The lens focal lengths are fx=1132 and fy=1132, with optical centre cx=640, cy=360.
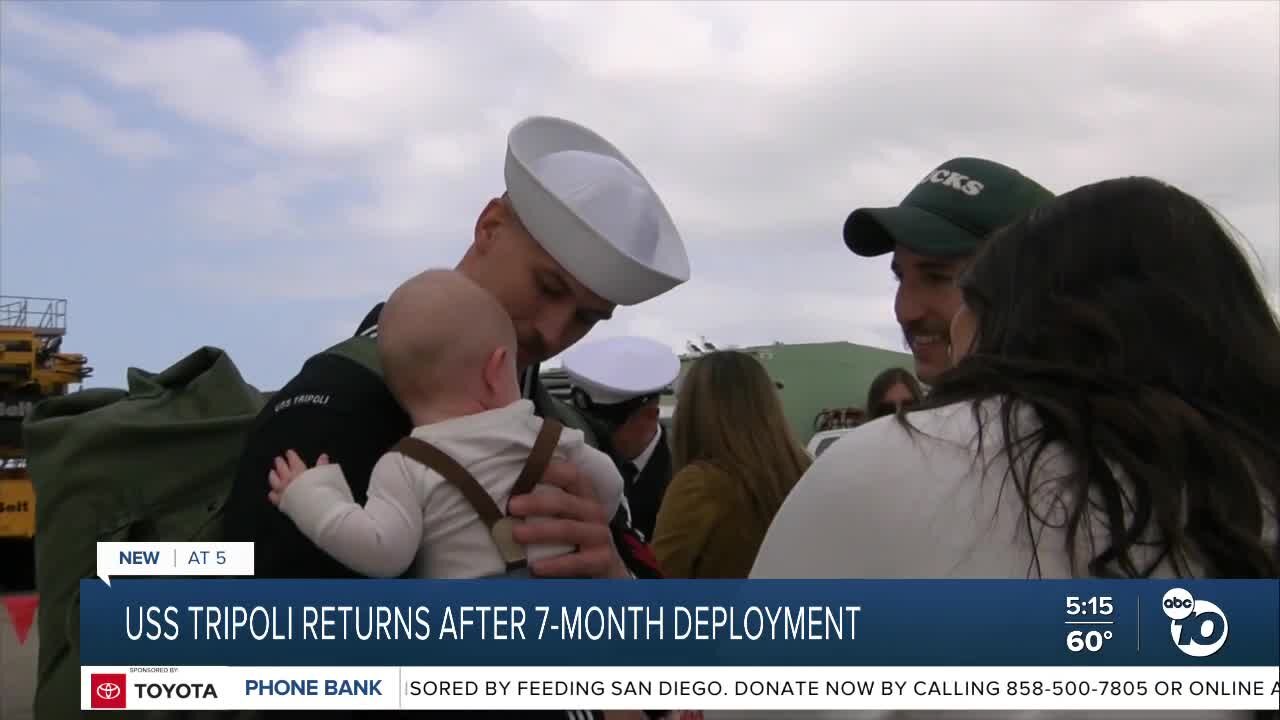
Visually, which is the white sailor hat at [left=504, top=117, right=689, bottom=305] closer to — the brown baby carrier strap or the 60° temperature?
the brown baby carrier strap

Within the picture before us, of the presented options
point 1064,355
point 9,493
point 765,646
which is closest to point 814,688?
point 765,646

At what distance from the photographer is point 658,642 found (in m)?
1.83

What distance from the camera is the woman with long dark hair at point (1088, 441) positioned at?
1.26 meters

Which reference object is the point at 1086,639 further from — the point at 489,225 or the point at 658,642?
the point at 489,225

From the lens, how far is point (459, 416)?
2.00 meters

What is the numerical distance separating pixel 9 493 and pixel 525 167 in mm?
13644

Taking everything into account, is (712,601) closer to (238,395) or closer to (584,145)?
(238,395)

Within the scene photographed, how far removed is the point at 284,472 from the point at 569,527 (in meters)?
0.47

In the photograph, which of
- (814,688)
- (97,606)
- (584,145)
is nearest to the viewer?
(814,688)

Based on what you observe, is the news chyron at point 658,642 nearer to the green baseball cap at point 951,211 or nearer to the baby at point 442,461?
the baby at point 442,461

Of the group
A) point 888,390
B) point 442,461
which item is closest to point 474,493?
point 442,461

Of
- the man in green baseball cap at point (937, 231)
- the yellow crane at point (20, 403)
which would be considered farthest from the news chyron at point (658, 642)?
the yellow crane at point (20, 403)

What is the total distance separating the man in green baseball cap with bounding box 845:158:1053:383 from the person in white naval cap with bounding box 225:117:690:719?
0.64m

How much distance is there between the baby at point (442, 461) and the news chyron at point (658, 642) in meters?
0.07
